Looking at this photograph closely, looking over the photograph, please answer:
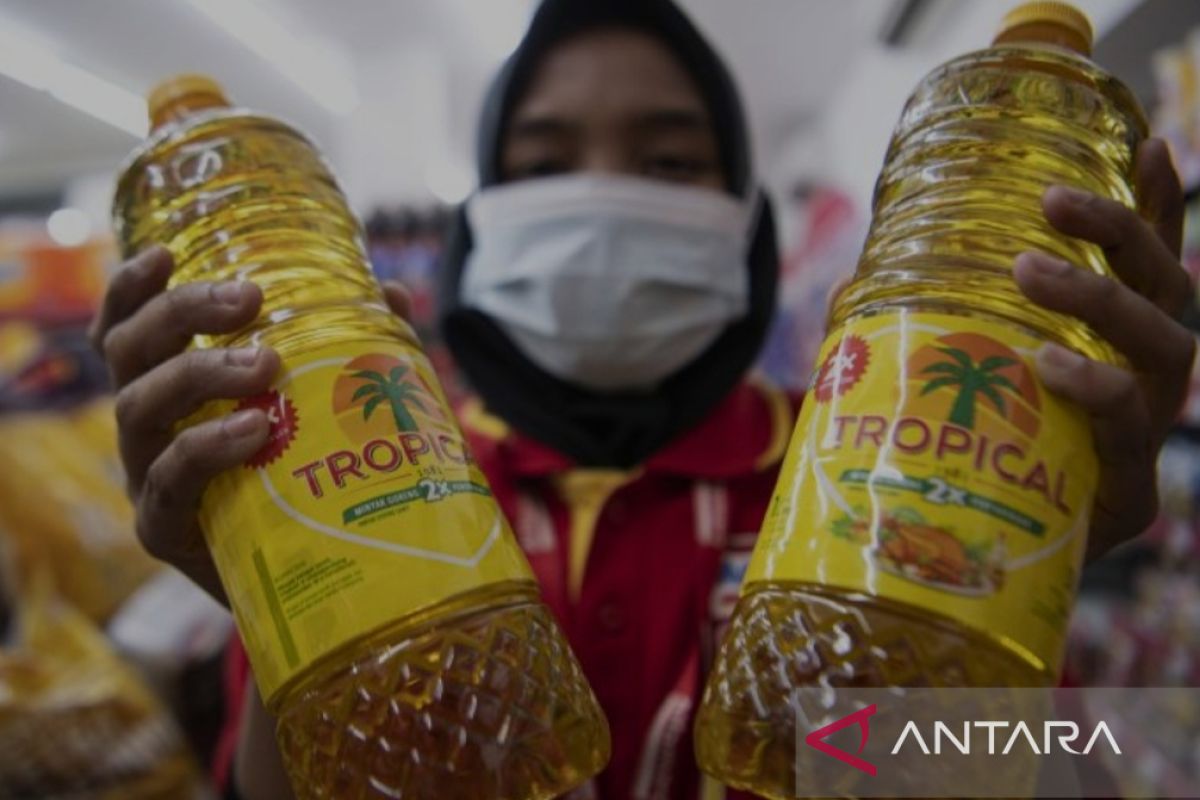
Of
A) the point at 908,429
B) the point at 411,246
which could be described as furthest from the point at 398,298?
the point at 411,246

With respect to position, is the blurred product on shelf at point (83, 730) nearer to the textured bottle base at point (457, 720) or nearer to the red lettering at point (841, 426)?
the textured bottle base at point (457, 720)

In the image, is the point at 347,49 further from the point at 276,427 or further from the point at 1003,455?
the point at 1003,455

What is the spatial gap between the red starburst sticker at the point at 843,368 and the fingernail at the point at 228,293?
44cm

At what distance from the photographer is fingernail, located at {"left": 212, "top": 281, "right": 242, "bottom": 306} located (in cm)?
62

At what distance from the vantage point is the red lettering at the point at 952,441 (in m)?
0.48

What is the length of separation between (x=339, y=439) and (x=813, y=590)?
1.05ft

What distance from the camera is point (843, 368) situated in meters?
0.53

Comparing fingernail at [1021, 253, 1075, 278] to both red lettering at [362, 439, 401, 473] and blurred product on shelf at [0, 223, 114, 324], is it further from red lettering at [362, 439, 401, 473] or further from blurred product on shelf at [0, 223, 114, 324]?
blurred product on shelf at [0, 223, 114, 324]

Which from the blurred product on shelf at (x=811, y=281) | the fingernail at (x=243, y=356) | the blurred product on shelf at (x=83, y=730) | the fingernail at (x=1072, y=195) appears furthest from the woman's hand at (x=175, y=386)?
the blurred product on shelf at (x=811, y=281)

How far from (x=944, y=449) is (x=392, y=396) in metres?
0.36

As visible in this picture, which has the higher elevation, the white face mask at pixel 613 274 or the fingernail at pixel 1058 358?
the white face mask at pixel 613 274

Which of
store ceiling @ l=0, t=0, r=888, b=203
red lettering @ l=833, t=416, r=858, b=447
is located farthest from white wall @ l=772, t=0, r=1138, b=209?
red lettering @ l=833, t=416, r=858, b=447

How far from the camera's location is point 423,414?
22.5 inches

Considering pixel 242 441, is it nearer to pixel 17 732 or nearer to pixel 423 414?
pixel 423 414
